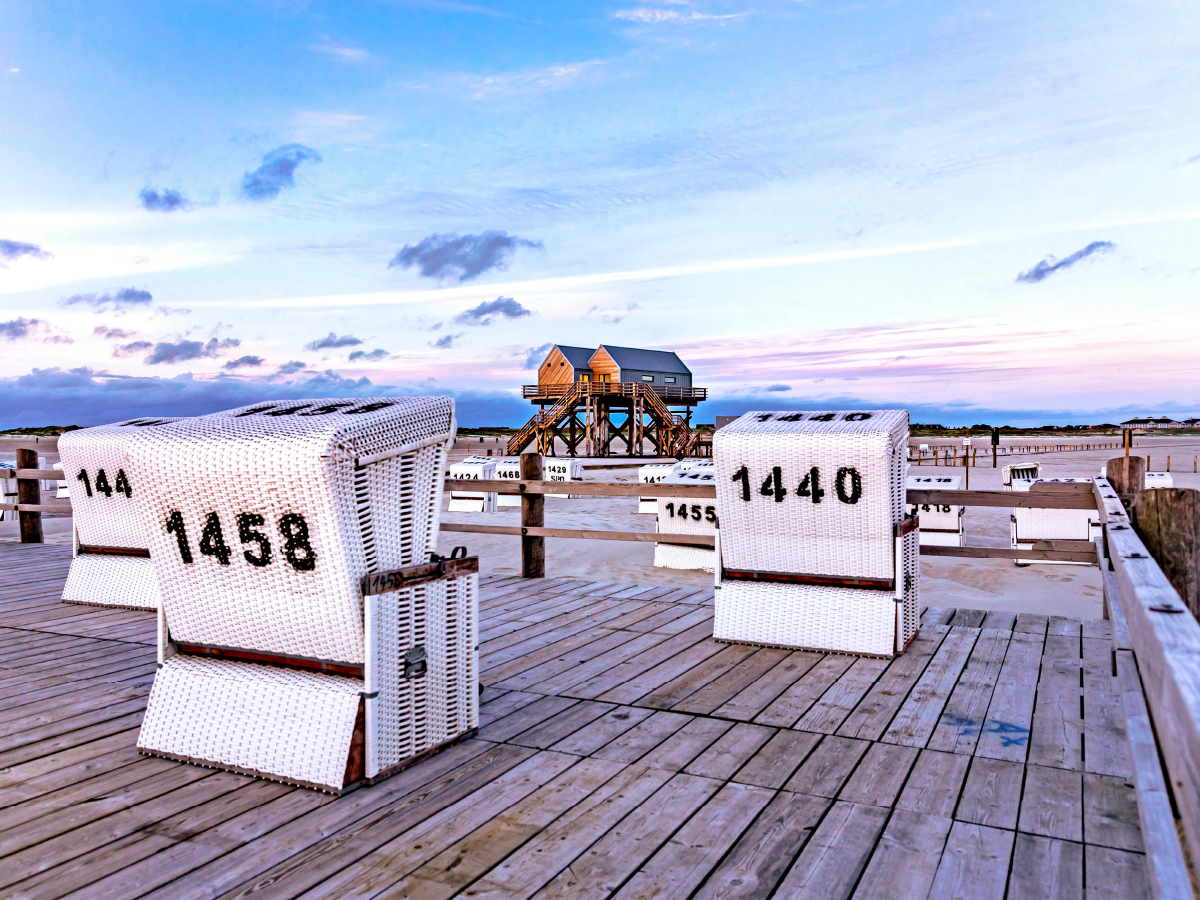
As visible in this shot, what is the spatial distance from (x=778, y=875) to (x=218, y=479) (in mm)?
2316

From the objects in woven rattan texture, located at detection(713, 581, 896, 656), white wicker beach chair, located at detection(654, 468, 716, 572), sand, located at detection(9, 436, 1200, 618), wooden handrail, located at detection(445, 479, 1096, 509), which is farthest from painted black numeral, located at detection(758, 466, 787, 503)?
white wicker beach chair, located at detection(654, 468, 716, 572)

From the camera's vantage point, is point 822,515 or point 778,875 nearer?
point 778,875

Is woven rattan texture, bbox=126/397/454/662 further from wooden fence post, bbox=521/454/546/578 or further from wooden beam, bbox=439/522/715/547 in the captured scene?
wooden fence post, bbox=521/454/546/578

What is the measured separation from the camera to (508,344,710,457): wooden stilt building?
47.0 metres

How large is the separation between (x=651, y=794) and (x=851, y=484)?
242cm

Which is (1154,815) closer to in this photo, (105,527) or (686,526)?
(105,527)

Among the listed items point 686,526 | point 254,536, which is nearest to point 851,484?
point 254,536

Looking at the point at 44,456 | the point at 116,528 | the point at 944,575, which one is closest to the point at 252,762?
the point at 116,528

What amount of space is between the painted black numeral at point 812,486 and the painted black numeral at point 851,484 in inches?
3.9

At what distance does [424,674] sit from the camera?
11.7ft

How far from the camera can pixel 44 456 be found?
29672 millimetres

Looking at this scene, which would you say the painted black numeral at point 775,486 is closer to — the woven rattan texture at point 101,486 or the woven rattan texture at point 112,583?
the woven rattan texture at point 101,486

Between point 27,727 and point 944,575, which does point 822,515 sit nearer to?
point 27,727

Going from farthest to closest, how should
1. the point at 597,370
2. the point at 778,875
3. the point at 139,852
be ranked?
the point at 597,370 → the point at 139,852 → the point at 778,875
